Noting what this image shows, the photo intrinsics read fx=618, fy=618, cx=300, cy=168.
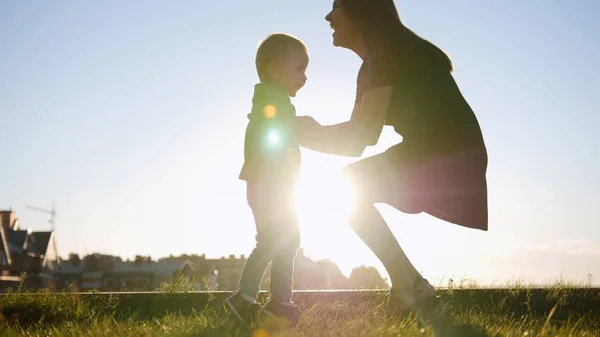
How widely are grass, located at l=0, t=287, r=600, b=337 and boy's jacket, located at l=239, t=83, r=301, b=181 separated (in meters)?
0.99

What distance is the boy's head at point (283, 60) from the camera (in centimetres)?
425

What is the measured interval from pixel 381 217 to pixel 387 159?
0.43 meters

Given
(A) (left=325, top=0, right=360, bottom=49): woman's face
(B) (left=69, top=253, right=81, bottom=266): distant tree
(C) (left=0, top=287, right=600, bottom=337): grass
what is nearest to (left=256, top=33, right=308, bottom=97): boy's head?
Answer: (A) (left=325, top=0, right=360, bottom=49): woman's face

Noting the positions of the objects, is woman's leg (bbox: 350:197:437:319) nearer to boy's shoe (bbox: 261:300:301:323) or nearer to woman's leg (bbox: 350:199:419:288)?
woman's leg (bbox: 350:199:419:288)

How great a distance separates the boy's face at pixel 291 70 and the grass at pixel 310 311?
5.17 ft

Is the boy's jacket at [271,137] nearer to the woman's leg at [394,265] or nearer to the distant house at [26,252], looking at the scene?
the woman's leg at [394,265]

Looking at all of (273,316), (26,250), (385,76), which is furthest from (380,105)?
(26,250)

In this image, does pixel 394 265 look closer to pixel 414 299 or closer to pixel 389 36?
pixel 414 299

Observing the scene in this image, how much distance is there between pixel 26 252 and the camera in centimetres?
4953

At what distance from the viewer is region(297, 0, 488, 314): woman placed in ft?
14.4

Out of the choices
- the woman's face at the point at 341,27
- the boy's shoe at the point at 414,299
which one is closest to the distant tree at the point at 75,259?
the woman's face at the point at 341,27

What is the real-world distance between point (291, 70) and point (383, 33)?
2.40 feet

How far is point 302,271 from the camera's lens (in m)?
38.9

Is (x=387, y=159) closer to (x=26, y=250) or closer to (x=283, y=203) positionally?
(x=283, y=203)
